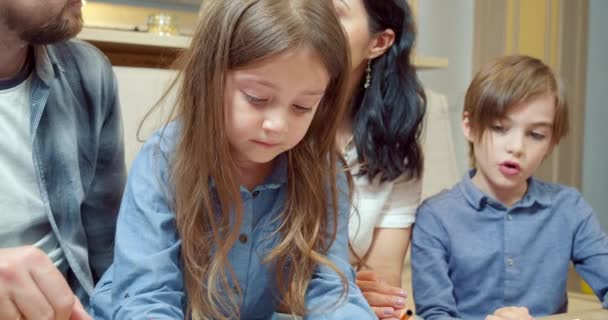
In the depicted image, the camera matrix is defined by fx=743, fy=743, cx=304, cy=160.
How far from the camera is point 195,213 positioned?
1.02 m

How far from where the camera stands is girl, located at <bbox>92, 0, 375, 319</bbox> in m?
0.98

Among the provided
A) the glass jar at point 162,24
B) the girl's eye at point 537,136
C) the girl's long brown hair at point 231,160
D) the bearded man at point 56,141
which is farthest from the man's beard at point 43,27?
the glass jar at point 162,24

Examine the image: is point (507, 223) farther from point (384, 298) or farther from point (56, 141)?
point (56, 141)

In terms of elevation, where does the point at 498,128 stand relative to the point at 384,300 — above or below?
above

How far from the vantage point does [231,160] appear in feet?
3.48

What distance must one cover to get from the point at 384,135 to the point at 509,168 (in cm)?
26

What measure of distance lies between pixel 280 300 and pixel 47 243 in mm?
398

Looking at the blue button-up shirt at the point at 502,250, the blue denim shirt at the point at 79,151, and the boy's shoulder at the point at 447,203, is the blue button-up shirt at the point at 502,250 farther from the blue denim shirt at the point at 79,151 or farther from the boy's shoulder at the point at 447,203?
the blue denim shirt at the point at 79,151

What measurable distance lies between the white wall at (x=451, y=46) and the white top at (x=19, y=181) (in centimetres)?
233

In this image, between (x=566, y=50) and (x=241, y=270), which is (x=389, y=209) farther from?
(x=566, y=50)

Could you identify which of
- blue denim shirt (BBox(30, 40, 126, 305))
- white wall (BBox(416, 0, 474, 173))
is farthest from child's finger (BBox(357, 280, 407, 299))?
white wall (BBox(416, 0, 474, 173))

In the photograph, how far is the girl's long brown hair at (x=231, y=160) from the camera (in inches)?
38.8

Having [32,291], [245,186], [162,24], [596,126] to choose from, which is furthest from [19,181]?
[596,126]

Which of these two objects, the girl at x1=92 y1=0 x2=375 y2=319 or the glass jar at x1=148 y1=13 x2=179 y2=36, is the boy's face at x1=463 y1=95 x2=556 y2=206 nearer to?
the girl at x1=92 y1=0 x2=375 y2=319
